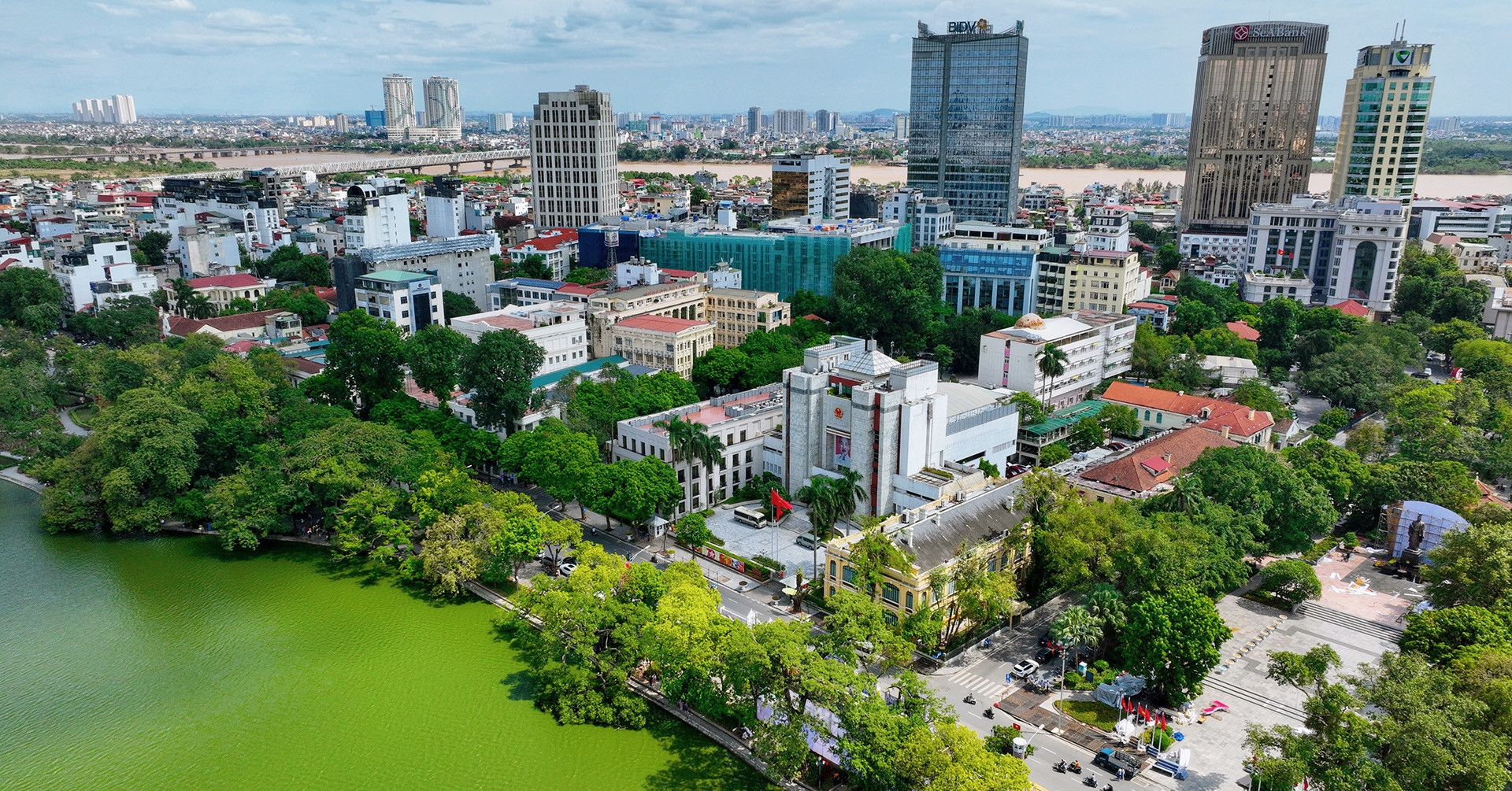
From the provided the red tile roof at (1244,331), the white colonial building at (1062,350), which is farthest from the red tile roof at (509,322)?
the red tile roof at (1244,331)

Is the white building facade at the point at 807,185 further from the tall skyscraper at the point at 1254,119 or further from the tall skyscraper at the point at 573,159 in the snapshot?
the tall skyscraper at the point at 1254,119

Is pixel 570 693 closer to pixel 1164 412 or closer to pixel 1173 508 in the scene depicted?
pixel 1173 508

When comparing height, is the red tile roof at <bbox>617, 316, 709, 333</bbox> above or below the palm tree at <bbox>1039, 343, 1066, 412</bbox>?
above

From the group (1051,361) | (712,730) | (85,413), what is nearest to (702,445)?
(712,730)

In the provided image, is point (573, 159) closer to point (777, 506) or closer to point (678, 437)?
point (678, 437)

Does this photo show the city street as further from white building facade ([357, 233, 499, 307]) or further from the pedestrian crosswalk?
white building facade ([357, 233, 499, 307])

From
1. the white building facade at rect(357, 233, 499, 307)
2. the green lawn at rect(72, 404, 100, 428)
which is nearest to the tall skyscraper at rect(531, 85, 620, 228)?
the white building facade at rect(357, 233, 499, 307)

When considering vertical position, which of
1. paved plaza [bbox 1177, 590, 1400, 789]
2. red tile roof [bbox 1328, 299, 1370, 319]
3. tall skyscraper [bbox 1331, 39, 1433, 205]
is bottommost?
paved plaza [bbox 1177, 590, 1400, 789]

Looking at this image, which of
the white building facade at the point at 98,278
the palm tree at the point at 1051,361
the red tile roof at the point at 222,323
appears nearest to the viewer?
the palm tree at the point at 1051,361
